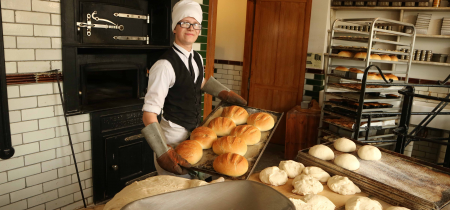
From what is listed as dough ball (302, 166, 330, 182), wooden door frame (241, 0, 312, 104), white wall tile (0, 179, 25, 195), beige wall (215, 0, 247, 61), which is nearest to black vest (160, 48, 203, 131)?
dough ball (302, 166, 330, 182)

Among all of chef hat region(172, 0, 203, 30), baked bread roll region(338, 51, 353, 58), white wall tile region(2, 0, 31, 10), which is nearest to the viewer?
chef hat region(172, 0, 203, 30)

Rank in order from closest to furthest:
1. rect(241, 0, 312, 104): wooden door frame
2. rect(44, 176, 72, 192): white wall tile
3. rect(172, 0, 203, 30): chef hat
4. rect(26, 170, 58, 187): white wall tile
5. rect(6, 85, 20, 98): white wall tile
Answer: rect(172, 0, 203, 30): chef hat
rect(6, 85, 20, 98): white wall tile
rect(26, 170, 58, 187): white wall tile
rect(44, 176, 72, 192): white wall tile
rect(241, 0, 312, 104): wooden door frame

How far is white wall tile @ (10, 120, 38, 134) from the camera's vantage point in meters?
2.45

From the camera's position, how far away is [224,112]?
2.22 metres

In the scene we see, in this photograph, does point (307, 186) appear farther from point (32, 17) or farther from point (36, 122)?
point (32, 17)

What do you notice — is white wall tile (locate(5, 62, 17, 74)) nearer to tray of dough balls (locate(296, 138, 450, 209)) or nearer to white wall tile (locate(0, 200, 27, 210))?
white wall tile (locate(0, 200, 27, 210))

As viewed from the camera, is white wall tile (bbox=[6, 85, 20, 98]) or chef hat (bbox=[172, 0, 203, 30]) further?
white wall tile (bbox=[6, 85, 20, 98])

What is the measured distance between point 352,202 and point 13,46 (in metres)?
2.44

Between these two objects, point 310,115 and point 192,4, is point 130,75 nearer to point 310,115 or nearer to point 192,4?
point 192,4

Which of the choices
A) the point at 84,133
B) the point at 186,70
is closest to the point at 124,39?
the point at 84,133

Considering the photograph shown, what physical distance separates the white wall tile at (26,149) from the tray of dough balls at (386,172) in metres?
2.08

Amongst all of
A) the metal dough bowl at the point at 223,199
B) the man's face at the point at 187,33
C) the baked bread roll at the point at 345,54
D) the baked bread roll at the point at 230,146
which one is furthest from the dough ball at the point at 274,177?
the baked bread roll at the point at 345,54

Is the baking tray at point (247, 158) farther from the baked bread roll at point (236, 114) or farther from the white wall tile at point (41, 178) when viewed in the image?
the white wall tile at point (41, 178)

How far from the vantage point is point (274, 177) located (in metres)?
1.55
